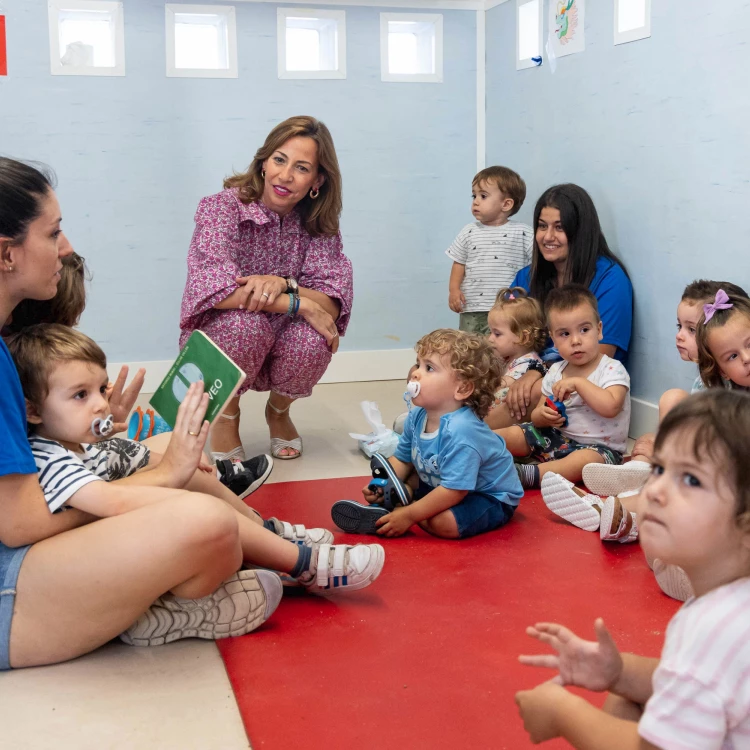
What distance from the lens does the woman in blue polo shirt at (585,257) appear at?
3.15 m

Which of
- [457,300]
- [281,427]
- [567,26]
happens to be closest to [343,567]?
[281,427]

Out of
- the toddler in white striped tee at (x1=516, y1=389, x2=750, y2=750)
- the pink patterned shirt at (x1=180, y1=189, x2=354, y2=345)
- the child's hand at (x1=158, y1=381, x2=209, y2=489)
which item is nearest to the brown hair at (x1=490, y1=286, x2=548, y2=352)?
the pink patterned shirt at (x1=180, y1=189, x2=354, y2=345)

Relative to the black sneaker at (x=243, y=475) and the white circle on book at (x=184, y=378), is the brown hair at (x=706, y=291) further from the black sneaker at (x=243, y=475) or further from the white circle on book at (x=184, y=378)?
the white circle on book at (x=184, y=378)

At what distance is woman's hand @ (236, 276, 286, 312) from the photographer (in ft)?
9.22

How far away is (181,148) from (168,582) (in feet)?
9.26

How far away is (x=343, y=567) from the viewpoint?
70.4 inches

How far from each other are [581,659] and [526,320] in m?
2.09

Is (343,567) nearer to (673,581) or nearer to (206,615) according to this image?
(206,615)

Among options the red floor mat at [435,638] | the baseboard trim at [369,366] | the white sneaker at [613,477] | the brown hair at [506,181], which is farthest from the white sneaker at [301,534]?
the baseboard trim at [369,366]

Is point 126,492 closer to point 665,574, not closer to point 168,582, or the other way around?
point 168,582

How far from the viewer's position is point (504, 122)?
Result: 4.11m

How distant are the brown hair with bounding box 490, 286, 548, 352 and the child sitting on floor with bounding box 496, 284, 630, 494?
0.23m

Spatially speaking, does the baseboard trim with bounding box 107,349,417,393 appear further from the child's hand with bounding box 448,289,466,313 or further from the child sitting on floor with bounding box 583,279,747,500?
the child sitting on floor with bounding box 583,279,747,500

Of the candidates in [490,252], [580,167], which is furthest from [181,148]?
[580,167]
